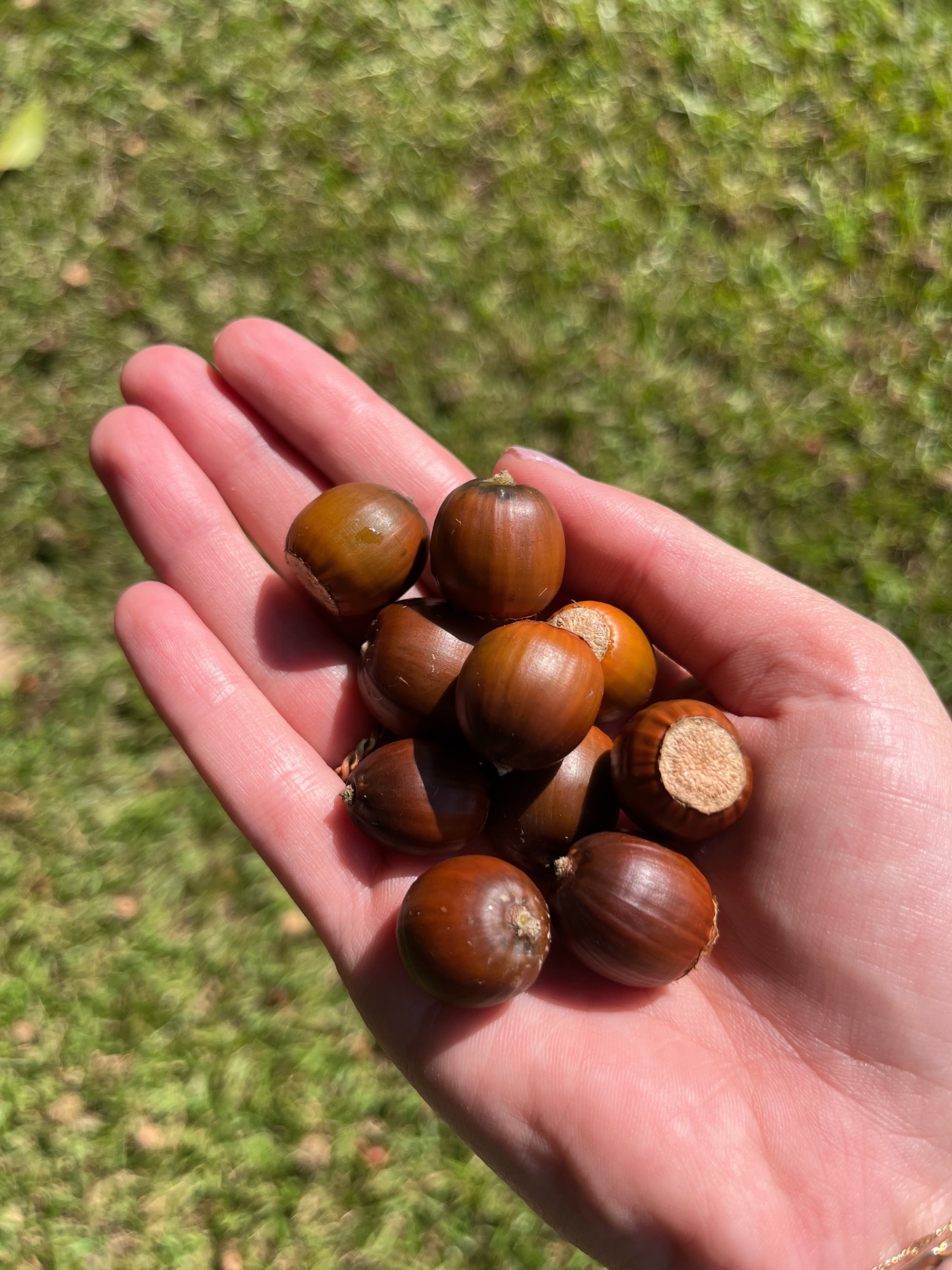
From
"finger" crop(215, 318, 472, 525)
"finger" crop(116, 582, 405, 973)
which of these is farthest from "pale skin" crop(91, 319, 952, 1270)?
"finger" crop(215, 318, 472, 525)

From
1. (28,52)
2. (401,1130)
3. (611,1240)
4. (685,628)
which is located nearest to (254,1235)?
(401,1130)

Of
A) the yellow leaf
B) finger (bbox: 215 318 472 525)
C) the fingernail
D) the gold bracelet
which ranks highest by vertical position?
the yellow leaf

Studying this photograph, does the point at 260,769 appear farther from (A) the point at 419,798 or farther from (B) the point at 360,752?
(A) the point at 419,798

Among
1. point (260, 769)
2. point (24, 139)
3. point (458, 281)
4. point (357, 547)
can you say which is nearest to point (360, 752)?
point (260, 769)

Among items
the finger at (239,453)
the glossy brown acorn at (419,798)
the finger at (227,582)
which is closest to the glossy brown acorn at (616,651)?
the glossy brown acorn at (419,798)

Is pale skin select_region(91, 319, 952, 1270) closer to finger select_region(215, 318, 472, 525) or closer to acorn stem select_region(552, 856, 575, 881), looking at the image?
acorn stem select_region(552, 856, 575, 881)

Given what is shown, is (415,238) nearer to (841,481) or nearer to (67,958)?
(841,481)
